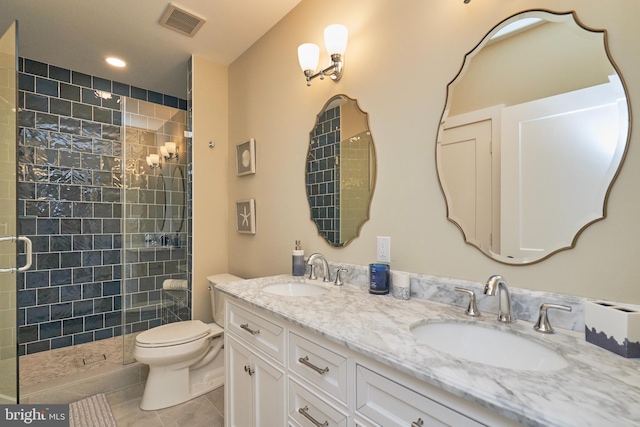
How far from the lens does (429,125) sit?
1276 mm

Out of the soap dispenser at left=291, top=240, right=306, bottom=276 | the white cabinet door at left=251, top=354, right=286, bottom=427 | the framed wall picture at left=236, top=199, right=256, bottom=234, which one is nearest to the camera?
the white cabinet door at left=251, top=354, right=286, bottom=427

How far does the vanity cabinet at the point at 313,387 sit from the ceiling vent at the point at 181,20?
74.0 inches

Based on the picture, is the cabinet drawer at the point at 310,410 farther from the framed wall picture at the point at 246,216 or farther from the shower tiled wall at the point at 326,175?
the framed wall picture at the point at 246,216

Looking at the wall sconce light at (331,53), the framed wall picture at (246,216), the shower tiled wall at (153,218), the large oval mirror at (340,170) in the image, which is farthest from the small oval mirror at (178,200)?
the wall sconce light at (331,53)

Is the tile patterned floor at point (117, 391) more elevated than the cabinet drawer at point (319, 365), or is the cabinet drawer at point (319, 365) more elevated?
the cabinet drawer at point (319, 365)

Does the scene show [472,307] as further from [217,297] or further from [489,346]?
[217,297]

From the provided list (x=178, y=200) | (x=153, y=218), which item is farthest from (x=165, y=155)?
(x=153, y=218)

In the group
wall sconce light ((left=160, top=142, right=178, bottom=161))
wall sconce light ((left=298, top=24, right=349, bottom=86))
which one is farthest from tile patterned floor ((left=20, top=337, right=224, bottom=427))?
wall sconce light ((left=298, top=24, right=349, bottom=86))

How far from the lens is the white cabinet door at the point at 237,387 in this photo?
1390mm

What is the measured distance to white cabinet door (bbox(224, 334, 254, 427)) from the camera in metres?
1.39

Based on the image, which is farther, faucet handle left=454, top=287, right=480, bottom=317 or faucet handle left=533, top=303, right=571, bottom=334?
faucet handle left=454, top=287, right=480, bottom=317

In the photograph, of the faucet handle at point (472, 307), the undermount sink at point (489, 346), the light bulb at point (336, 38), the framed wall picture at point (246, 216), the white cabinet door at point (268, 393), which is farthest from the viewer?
the framed wall picture at point (246, 216)

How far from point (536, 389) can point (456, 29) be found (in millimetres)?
1222

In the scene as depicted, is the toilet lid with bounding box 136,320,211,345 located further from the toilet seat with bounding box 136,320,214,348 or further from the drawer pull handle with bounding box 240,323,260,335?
the drawer pull handle with bounding box 240,323,260,335
